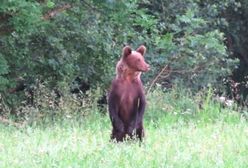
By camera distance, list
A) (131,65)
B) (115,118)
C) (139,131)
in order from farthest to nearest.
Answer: (131,65), (139,131), (115,118)

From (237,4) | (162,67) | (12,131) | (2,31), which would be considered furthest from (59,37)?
(237,4)

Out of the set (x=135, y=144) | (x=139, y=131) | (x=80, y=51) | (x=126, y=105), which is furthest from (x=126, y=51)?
(x=80, y=51)

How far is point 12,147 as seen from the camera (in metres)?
8.93

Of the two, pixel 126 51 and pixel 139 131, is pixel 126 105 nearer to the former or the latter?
pixel 139 131

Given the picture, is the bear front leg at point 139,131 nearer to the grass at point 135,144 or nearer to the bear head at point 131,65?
the grass at point 135,144

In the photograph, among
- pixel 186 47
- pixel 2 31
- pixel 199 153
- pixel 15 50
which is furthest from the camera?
Result: pixel 186 47

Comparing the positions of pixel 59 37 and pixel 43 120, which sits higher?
pixel 59 37

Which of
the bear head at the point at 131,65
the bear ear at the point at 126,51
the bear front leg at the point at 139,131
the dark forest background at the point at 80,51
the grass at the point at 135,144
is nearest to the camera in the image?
the grass at the point at 135,144

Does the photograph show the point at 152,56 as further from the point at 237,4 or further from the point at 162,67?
the point at 237,4

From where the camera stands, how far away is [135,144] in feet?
29.1

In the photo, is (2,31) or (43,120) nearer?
(43,120)

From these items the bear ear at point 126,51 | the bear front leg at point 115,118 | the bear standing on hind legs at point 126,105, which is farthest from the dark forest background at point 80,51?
the bear front leg at point 115,118

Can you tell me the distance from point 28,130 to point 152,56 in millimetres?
6555

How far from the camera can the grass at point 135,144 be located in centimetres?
768
